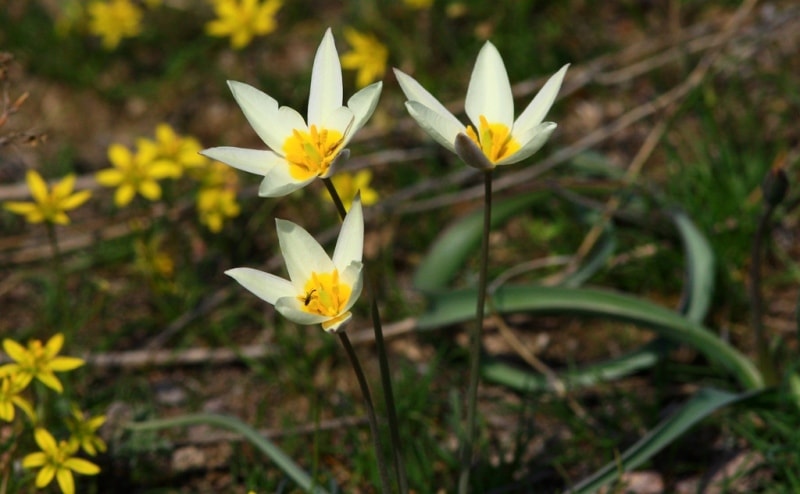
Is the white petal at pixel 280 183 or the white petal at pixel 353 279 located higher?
the white petal at pixel 280 183

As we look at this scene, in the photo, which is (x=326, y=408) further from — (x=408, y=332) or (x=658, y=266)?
(x=658, y=266)

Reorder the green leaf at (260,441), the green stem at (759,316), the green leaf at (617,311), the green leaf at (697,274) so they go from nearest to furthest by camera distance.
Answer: the green leaf at (260,441), the green stem at (759,316), the green leaf at (617,311), the green leaf at (697,274)

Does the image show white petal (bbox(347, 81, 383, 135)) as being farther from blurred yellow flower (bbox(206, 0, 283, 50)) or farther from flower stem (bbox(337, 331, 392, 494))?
blurred yellow flower (bbox(206, 0, 283, 50))

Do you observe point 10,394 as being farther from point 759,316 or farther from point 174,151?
point 759,316

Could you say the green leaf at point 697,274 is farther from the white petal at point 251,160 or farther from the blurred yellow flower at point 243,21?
the blurred yellow flower at point 243,21

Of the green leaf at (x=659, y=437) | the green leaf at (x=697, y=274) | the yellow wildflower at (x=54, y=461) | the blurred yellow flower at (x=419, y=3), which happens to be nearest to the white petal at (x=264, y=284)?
the yellow wildflower at (x=54, y=461)

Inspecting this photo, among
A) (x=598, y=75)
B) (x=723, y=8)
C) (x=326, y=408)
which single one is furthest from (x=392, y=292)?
(x=723, y=8)

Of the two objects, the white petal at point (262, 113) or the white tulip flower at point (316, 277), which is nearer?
the white tulip flower at point (316, 277)

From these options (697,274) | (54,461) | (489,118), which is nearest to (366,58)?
(697,274)
